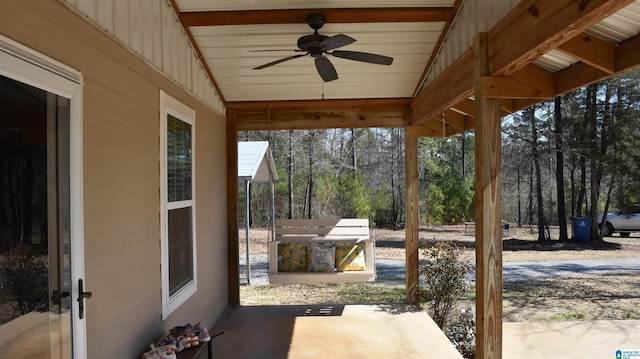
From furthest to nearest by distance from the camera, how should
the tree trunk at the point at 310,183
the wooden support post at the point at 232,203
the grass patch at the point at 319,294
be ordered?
the tree trunk at the point at 310,183
the grass patch at the point at 319,294
the wooden support post at the point at 232,203

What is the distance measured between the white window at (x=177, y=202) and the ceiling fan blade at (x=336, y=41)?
120 centimetres

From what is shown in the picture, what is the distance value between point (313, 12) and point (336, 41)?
22.7 inches

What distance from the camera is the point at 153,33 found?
305 cm

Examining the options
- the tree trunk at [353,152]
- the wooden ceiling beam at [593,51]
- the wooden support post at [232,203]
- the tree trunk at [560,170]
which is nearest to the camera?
the wooden ceiling beam at [593,51]

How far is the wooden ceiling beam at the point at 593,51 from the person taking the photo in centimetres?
251

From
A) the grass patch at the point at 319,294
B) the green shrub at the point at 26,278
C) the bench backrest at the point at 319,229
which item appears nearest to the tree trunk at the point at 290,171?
the grass patch at the point at 319,294

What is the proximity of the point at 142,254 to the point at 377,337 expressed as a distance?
2499 mm

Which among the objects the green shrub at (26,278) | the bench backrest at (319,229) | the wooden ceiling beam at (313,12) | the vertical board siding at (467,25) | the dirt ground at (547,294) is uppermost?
the wooden ceiling beam at (313,12)

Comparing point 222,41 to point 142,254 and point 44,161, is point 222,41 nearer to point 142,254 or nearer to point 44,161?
point 142,254

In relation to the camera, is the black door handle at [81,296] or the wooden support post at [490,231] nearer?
the black door handle at [81,296]

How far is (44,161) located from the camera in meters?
1.85

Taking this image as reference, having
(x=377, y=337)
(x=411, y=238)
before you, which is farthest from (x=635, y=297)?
(x=377, y=337)

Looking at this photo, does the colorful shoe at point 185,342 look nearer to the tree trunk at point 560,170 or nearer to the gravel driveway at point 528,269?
the gravel driveway at point 528,269

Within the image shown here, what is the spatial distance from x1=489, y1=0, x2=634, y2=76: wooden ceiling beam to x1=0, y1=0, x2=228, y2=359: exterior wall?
2.12m
